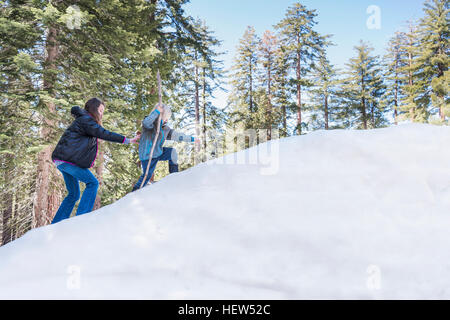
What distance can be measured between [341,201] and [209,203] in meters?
1.12

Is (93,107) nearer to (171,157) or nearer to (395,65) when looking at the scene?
(171,157)

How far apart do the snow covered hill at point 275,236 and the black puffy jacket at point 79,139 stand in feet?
3.40

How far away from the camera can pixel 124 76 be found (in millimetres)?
7215

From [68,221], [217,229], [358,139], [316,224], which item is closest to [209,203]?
[217,229]

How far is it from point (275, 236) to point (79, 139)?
2653 millimetres

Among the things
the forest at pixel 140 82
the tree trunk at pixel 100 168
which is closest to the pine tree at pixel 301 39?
the forest at pixel 140 82

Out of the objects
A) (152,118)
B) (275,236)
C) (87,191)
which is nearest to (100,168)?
(152,118)

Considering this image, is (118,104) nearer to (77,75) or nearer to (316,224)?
(77,75)

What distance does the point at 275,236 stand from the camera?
6.48ft

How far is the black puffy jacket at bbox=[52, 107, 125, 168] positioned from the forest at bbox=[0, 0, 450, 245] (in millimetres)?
2412

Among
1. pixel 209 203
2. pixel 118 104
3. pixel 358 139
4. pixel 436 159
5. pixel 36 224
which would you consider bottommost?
pixel 36 224

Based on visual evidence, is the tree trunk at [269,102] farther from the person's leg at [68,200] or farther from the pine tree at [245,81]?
the person's leg at [68,200]

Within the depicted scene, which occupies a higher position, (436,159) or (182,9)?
(182,9)

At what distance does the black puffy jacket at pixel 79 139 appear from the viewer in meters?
3.19
